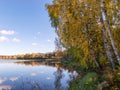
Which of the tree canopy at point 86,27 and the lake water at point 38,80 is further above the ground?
the tree canopy at point 86,27

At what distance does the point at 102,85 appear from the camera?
13.4m

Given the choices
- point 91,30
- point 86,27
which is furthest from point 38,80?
point 86,27

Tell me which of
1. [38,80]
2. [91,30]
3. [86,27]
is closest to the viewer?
[86,27]

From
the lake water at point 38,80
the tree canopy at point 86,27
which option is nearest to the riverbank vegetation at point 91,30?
the tree canopy at point 86,27

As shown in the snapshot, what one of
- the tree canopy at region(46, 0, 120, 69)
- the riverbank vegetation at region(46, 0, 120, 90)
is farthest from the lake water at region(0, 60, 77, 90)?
the tree canopy at region(46, 0, 120, 69)

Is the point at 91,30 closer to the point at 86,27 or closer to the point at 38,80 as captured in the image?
the point at 86,27

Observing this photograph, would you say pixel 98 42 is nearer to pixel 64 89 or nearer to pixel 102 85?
pixel 64 89

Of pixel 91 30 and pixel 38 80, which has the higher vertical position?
pixel 91 30

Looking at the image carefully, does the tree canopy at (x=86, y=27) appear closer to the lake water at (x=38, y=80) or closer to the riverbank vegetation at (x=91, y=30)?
the riverbank vegetation at (x=91, y=30)

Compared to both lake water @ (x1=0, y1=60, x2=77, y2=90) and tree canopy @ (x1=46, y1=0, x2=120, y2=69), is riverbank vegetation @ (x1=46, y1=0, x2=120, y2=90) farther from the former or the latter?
lake water @ (x1=0, y1=60, x2=77, y2=90)

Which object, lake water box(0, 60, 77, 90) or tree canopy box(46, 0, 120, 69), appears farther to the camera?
lake water box(0, 60, 77, 90)

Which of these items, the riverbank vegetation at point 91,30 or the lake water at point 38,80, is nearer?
the riverbank vegetation at point 91,30

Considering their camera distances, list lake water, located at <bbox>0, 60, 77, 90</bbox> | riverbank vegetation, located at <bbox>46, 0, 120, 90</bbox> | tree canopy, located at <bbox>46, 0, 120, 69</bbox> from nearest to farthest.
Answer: riverbank vegetation, located at <bbox>46, 0, 120, 90</bbox> < tree canopy, located at <bbox>46, 0, 120, 69</bbox> < lake water, located at <bbox>0, 60, 77, 90</bbox>

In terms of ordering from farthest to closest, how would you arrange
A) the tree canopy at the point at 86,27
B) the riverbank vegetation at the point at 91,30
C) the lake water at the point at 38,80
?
the lake water at the point at 38,80, the tree canopy at the point at 86,27, the riverbank vegetation at the point at 91,30
